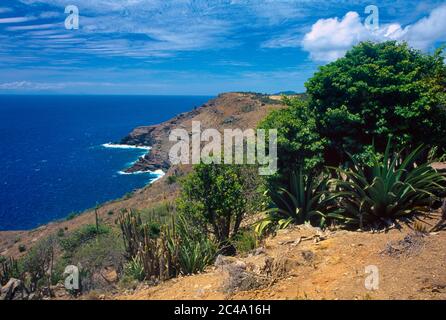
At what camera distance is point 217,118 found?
65.6 m

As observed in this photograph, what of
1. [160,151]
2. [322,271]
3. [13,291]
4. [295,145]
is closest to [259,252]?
[322,271]

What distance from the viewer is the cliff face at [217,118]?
57.3 metres

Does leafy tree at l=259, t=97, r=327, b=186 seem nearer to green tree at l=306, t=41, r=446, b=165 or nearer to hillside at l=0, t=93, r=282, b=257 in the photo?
green tree at l=306, t=41, r=446, b=165

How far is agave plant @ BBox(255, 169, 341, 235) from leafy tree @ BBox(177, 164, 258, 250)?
4.52 feet

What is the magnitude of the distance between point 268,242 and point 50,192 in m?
56.1

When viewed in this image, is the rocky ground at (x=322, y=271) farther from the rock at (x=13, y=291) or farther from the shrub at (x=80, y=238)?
the shrub at (x=80, y=238)

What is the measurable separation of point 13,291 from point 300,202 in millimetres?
5872

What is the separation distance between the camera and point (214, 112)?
69750 millimetres

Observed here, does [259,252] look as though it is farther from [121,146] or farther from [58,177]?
[121,146]

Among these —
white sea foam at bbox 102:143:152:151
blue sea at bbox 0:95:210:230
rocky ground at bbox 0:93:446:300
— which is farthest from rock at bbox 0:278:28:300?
white sea foam at bbox 102:143:152:151

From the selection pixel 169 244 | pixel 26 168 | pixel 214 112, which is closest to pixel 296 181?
pixel 169 244

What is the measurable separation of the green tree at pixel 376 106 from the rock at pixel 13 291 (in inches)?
277

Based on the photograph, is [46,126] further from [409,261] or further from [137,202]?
[409,261]
